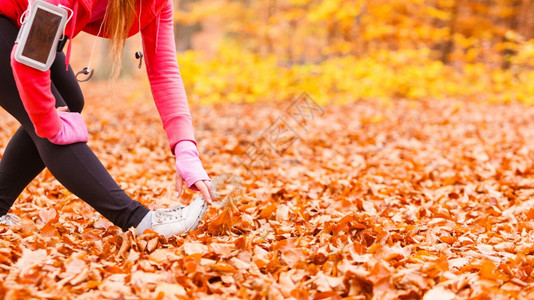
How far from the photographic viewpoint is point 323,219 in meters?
2.33

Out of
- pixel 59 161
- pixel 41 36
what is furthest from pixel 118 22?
pixel 59 161

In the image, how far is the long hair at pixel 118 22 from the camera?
171cm

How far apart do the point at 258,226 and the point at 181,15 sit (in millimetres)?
8970

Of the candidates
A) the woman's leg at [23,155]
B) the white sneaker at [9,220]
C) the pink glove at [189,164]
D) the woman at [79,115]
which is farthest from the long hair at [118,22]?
the white sneaker at [9,220]

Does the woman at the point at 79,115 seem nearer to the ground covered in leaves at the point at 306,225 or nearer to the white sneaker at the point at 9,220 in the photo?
the white sneaker at the point at 9,220

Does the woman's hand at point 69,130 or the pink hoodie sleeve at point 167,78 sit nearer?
the woman's hand at point 69,130

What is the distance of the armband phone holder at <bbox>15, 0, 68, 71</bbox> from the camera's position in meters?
1.50

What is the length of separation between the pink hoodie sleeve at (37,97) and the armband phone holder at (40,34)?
0.11ft

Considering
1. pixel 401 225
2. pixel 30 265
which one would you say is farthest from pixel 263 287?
pixel 401 225

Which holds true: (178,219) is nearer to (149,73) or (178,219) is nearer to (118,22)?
(149,73)

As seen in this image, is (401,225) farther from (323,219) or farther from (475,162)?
(475,162)

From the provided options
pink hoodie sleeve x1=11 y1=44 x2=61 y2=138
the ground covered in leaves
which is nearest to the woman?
pink hoodie sleeve x1=11 y1=44 x2=61 y2=138

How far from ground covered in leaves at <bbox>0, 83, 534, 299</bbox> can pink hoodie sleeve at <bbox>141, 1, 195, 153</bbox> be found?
0.35 m

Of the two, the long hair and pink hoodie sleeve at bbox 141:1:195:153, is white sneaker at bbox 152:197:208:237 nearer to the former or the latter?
pink hoodie sleeve at bbox 141:1:195:153
